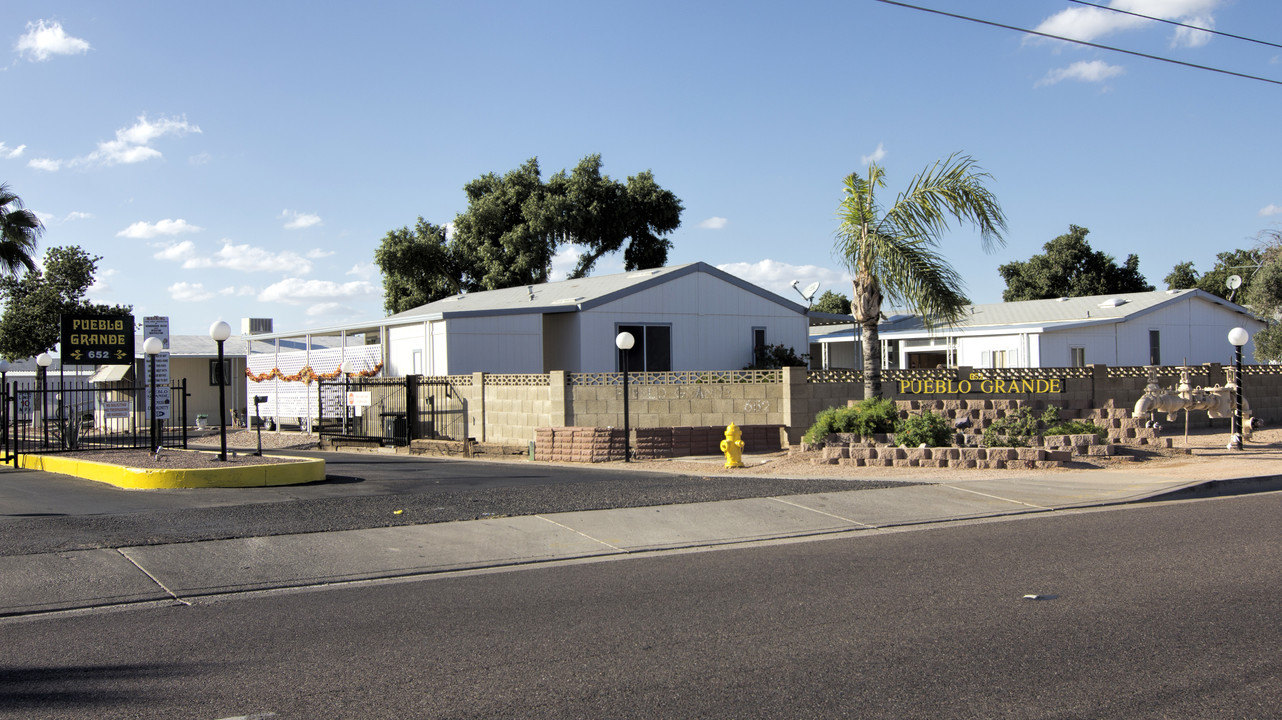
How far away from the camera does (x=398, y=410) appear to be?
24672 mm

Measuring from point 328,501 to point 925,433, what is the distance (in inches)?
381

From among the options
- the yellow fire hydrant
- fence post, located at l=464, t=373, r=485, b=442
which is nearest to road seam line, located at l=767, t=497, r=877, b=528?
the yellow fire hydrant

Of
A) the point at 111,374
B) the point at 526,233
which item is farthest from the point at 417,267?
the point at 111,374

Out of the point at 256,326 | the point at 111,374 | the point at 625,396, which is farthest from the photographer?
the point at 256,326

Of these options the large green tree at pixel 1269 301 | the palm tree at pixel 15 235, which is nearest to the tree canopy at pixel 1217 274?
the large green tree at pixel 1269 301

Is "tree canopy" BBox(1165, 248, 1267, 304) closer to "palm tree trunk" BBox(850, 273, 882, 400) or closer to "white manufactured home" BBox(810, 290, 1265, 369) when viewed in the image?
"white manufactured home" BBox(810, 290, 1265, 369)

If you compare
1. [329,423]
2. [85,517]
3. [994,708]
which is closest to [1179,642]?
[994,708]

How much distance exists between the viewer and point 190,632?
646 cm

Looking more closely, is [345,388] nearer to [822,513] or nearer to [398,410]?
[398,410]

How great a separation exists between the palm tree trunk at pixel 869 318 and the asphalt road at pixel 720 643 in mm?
8720

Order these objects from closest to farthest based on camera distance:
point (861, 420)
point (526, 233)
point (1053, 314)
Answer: point (861, 420)
point (1053, 314)
point (526, 233)

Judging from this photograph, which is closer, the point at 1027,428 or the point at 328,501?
the point at 328,501

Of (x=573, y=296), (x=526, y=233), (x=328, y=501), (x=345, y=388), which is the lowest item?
(x=328, y=501)

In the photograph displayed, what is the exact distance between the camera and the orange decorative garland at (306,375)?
90.2 ft
